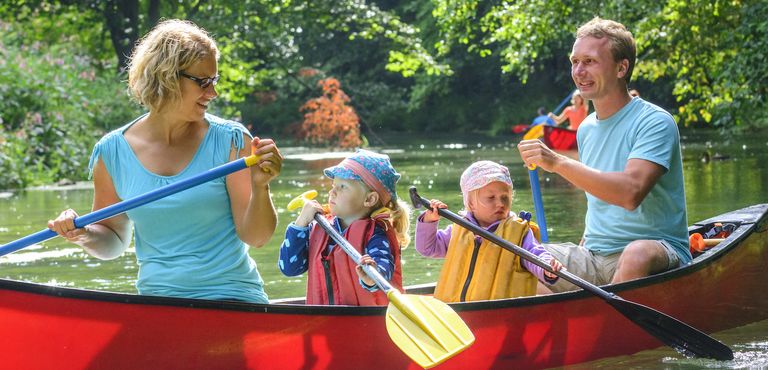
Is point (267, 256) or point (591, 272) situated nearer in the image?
point (591, 272)

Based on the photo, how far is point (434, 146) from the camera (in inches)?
964

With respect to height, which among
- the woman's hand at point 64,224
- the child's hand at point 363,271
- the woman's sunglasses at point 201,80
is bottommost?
the child's hand at point 363,271

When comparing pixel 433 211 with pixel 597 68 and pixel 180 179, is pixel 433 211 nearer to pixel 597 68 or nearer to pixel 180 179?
pixel 597 68

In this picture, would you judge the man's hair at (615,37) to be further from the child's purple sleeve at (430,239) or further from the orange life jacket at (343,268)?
the orange life jacket at (343,268)

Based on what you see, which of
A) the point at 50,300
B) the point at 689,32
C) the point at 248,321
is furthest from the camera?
the point at 689,32

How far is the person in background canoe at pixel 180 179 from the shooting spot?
3.58 meters

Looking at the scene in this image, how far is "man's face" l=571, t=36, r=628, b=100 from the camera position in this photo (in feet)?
14.9

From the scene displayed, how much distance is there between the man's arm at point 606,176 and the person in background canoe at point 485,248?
0.18 metres

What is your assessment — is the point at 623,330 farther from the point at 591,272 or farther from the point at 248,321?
the point at 248,321

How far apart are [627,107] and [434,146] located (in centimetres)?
1993

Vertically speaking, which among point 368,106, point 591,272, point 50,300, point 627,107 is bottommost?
point 368,106

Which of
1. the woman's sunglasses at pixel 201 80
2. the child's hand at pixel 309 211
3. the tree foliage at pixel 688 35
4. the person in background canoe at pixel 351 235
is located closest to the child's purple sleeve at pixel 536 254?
the person in background canoe at pixel 351 235

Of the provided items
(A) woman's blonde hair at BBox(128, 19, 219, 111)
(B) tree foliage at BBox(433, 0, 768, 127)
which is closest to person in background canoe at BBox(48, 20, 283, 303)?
(A) woman's blonde hair at BBox(128, 19, 219, 111)

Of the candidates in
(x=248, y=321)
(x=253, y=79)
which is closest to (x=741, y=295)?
(x=248, y=321)
